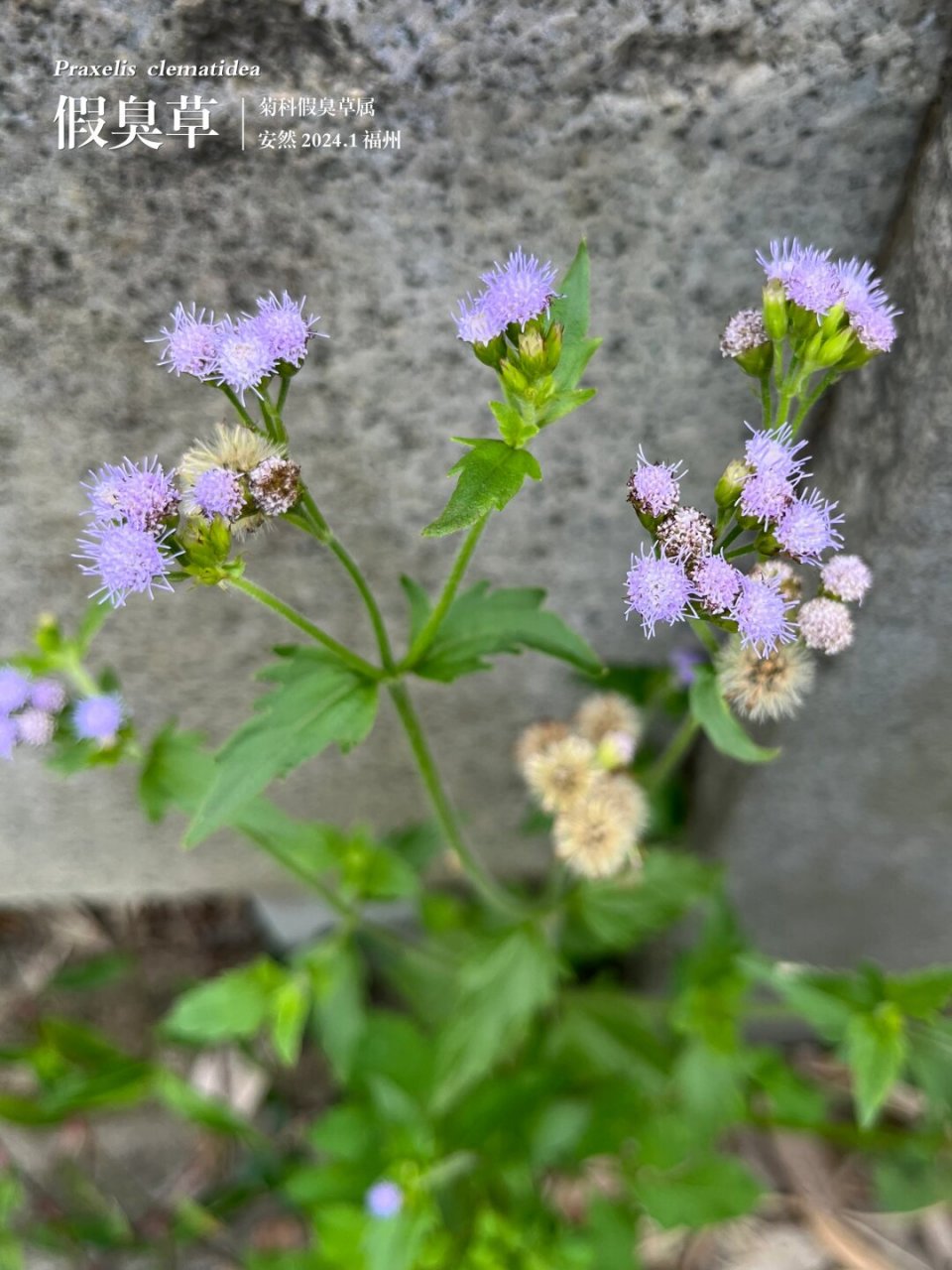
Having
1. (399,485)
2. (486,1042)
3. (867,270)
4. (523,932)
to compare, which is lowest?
(486,1042)

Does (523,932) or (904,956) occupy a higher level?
(523,932)

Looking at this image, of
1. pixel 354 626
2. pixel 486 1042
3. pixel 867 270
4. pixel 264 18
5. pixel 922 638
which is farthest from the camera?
pixel 354 626

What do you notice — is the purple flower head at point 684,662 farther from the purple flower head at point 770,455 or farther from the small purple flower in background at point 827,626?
the purple flower head at point 770,455

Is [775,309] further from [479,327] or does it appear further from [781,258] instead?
[479,327]

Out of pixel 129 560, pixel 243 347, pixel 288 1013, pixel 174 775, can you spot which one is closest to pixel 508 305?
pixel 243 347

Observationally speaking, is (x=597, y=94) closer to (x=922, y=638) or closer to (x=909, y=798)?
(x=922, y=638)

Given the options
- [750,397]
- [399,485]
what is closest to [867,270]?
[750,397]

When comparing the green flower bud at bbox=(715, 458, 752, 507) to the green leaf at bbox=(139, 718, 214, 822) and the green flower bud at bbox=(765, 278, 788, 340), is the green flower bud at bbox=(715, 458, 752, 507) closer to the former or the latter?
the green flower bud at bbox=(765, 278, 788, 340)
